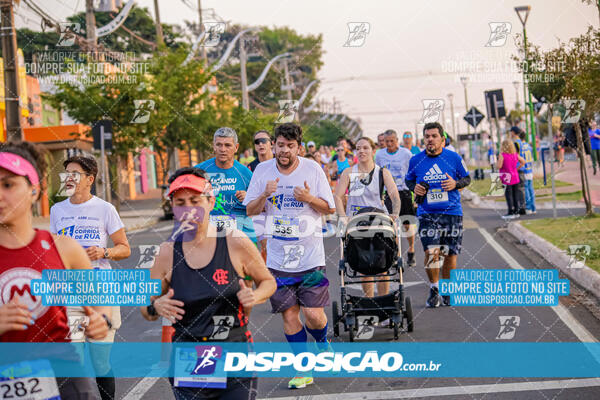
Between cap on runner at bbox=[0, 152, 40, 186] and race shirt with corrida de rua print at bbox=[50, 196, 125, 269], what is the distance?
97.6 inches

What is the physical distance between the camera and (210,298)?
13.2 feet

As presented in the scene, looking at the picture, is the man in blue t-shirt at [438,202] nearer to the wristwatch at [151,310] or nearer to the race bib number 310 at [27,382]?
the wristwatch at [151,310]

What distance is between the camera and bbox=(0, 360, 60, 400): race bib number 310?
3517 millimetres

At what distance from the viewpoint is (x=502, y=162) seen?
19250mm

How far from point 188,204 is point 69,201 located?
7.82ft

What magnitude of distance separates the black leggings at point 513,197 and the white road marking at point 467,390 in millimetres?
13931

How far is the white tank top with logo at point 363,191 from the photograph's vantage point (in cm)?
940

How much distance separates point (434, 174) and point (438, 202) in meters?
0.33

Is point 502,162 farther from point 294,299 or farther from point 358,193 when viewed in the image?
point 294,299

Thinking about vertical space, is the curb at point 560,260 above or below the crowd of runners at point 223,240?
below

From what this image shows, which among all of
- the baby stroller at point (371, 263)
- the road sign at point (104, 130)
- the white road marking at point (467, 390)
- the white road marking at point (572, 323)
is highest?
the road sign at point (104, 130)

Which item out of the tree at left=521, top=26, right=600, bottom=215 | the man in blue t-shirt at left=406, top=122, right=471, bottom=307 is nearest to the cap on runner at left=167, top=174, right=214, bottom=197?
the man in blue t-shirt at left=406, top=122, right=471, bottom=307

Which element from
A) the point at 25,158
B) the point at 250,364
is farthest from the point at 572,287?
the point at 25,158

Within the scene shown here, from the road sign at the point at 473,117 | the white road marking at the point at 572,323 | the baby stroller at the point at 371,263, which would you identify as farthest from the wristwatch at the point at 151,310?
the road sign at the point at 473,117
